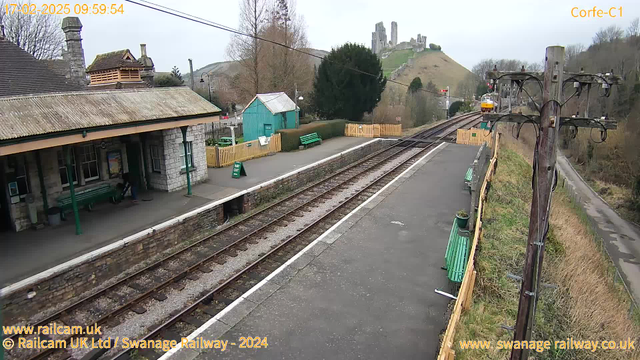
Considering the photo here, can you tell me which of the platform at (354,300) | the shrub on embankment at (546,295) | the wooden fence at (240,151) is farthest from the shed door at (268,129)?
the shrub on embankment at (546,295)

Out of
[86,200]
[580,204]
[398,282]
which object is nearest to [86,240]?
[86,200]

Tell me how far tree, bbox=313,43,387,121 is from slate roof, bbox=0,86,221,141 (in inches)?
716

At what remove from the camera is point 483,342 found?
6.25m

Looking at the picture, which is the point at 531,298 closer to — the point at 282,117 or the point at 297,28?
the point at 282,117

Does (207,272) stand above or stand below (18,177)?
below

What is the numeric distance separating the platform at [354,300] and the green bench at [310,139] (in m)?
13.0

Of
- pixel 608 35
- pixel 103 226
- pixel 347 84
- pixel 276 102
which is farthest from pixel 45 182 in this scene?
pixel 608 35

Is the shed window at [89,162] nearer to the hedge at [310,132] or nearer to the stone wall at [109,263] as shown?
the stone wall at [109,263]

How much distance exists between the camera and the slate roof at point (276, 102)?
25.1 metres

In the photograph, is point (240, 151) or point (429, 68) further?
point (429, 68)

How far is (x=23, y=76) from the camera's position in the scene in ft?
44.0

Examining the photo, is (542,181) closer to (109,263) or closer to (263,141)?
Result: (109,263)

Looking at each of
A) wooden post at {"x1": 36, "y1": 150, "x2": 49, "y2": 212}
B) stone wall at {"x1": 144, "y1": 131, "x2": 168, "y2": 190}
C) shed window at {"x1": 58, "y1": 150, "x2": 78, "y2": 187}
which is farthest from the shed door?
wooden post at {"x1": 36, "y1": 150, "x2": 49, "y2": 212}

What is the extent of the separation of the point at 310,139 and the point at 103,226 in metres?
15.8
